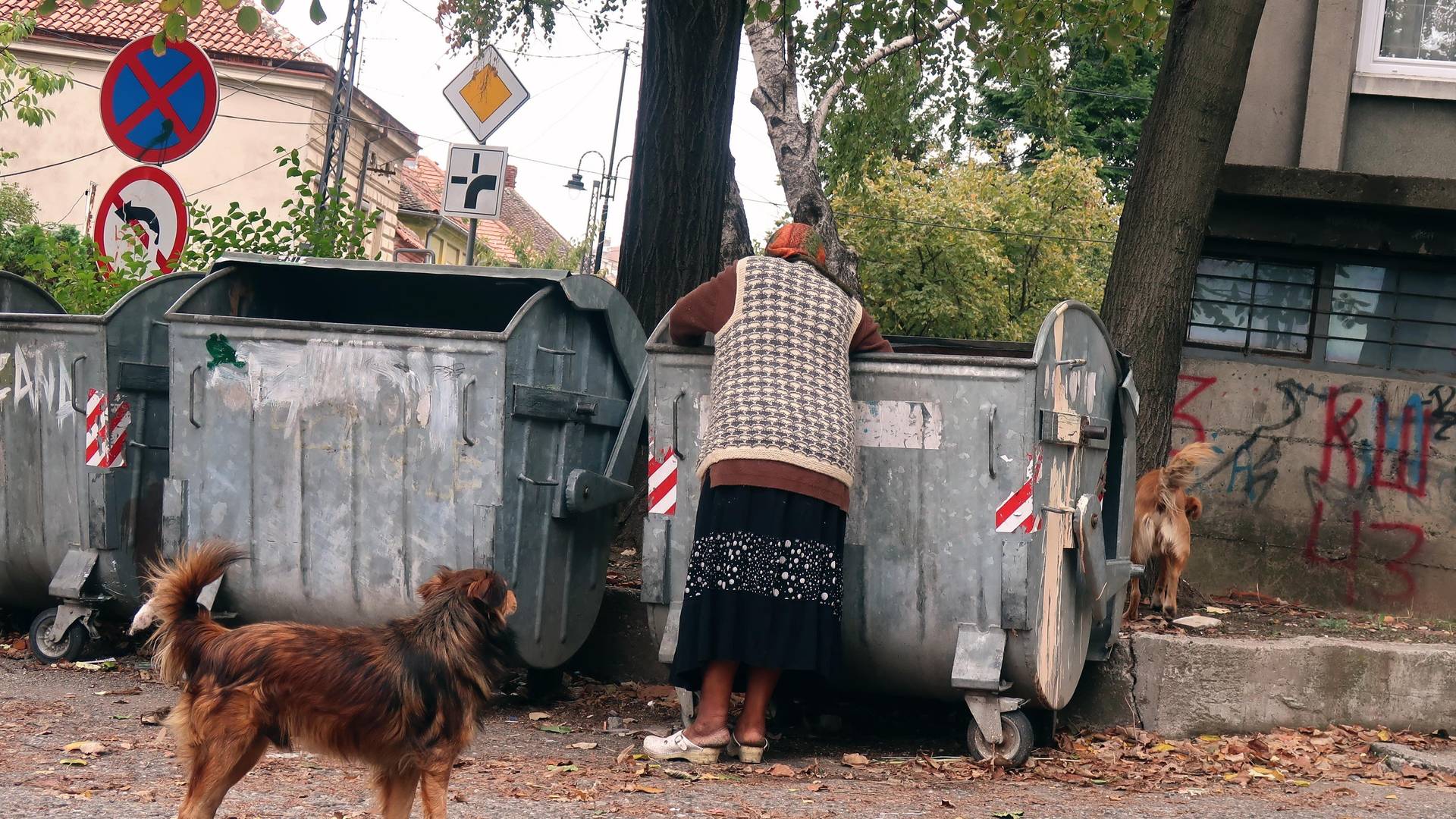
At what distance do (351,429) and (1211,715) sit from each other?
3.54 m

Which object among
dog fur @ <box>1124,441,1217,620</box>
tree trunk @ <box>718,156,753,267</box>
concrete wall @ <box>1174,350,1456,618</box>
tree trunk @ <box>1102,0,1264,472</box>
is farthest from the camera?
tree trunk @ <box>718,156,753,267</box>

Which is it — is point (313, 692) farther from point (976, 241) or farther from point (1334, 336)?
point (976, 241)

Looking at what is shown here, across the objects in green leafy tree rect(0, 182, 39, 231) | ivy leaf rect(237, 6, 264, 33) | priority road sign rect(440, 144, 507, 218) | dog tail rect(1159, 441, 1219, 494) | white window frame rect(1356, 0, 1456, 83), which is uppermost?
white window frame rect(1356, 0, 1456, 83)

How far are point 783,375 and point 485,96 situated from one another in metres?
5.79

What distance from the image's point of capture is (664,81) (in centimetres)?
735

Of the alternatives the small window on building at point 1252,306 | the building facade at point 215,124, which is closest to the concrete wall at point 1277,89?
the small window on building at point 1252,306

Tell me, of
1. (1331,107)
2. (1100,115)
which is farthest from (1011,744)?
(1100,115)

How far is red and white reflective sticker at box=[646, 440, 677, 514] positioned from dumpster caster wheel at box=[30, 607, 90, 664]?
275 cm

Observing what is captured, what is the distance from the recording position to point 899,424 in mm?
4926

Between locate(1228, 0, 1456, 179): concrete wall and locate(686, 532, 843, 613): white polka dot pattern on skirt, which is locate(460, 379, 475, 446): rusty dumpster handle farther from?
locate(1228, 0, 1456, 179): concrete wall

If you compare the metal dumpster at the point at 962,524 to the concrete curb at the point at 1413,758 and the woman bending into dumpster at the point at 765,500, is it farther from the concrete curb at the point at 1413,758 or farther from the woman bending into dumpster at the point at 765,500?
the concrete curb at the point at 1413,758

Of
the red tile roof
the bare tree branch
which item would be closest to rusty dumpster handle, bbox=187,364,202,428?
the bare tree branch

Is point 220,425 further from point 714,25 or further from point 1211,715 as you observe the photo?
point 1211,715

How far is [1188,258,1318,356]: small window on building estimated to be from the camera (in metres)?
9.01
